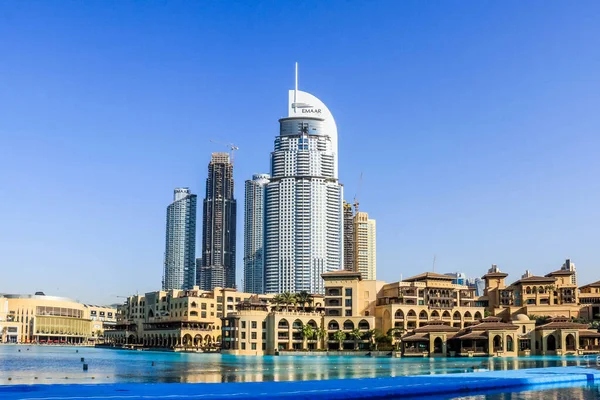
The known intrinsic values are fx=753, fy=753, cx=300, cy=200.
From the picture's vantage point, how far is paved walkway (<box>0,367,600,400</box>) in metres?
40.8

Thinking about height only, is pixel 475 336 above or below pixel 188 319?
below

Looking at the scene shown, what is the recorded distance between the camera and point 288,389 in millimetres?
44719

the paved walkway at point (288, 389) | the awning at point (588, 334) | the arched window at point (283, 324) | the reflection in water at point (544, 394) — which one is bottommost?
the reflection in water at point (544, 394)

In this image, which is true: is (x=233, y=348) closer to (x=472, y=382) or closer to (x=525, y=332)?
(x=525, y=332)

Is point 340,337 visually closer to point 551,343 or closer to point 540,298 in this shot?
point 551,343

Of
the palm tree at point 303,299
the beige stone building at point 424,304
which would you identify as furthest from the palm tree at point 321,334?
the palm tree at point 303,299

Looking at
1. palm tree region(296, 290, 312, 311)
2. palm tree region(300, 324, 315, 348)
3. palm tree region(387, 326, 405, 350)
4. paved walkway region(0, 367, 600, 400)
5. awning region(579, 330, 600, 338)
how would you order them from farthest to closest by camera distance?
palm tree region(296, 290, 312, 311), palm tree region(300, 324, 315, 348), palm tree region(387, 326, 405, 350), awning region(579, 330, 600, 338), paved walkway region(0, 367, 600, 400)

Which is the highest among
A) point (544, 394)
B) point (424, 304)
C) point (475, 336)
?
point (424, 304)

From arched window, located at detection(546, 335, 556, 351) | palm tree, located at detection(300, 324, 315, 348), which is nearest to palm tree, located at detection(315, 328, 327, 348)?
palm tree, located at detection(300, 324, 315, 348)

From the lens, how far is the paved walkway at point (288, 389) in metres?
40.8

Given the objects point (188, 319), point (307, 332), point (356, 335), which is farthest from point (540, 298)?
point (188, 319)

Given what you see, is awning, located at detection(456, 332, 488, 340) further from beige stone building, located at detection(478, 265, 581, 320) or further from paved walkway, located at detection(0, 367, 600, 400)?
paved walkway, located at detection(0, 367, 600, 400)

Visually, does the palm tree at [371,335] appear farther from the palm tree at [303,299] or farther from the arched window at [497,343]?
the arched window at [497,343]

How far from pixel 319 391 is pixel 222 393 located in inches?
217
